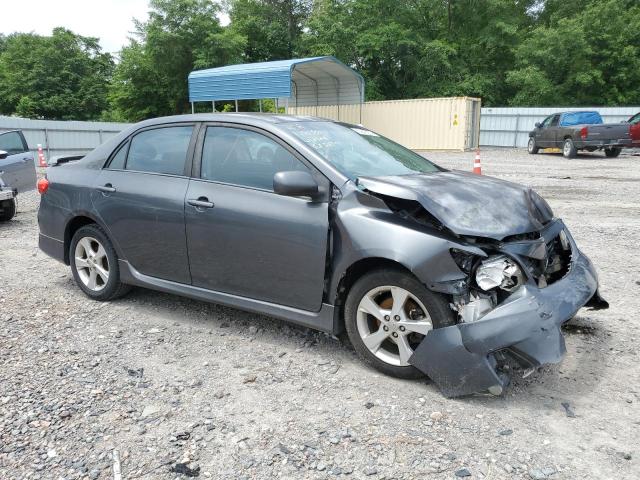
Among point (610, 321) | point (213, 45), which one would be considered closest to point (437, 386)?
point (610, 321)

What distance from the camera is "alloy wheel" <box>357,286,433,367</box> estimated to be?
3.10m

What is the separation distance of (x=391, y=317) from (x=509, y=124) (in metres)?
26.0

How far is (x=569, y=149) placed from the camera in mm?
18922

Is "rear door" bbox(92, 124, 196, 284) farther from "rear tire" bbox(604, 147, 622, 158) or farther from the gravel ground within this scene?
"rear tire" bbox(604, 147, 622, 158)

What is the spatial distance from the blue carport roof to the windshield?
17385 mm

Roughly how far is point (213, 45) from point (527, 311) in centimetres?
3570

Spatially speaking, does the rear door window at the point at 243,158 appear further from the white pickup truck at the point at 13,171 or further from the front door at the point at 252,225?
the white pickup truck at the point at 13,171

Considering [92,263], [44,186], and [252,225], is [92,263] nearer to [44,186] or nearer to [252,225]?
[44,186]

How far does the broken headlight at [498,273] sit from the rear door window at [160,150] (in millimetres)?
2350

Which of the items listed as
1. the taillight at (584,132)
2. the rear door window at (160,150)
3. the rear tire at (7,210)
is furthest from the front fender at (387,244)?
Result: the taillight at (584,132)

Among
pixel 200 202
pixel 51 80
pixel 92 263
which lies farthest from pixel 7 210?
pixel 51 80

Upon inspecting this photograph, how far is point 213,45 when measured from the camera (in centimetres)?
3506

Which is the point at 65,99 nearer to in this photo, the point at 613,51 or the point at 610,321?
the point at 613,51

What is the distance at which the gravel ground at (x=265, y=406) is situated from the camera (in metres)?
2.51
